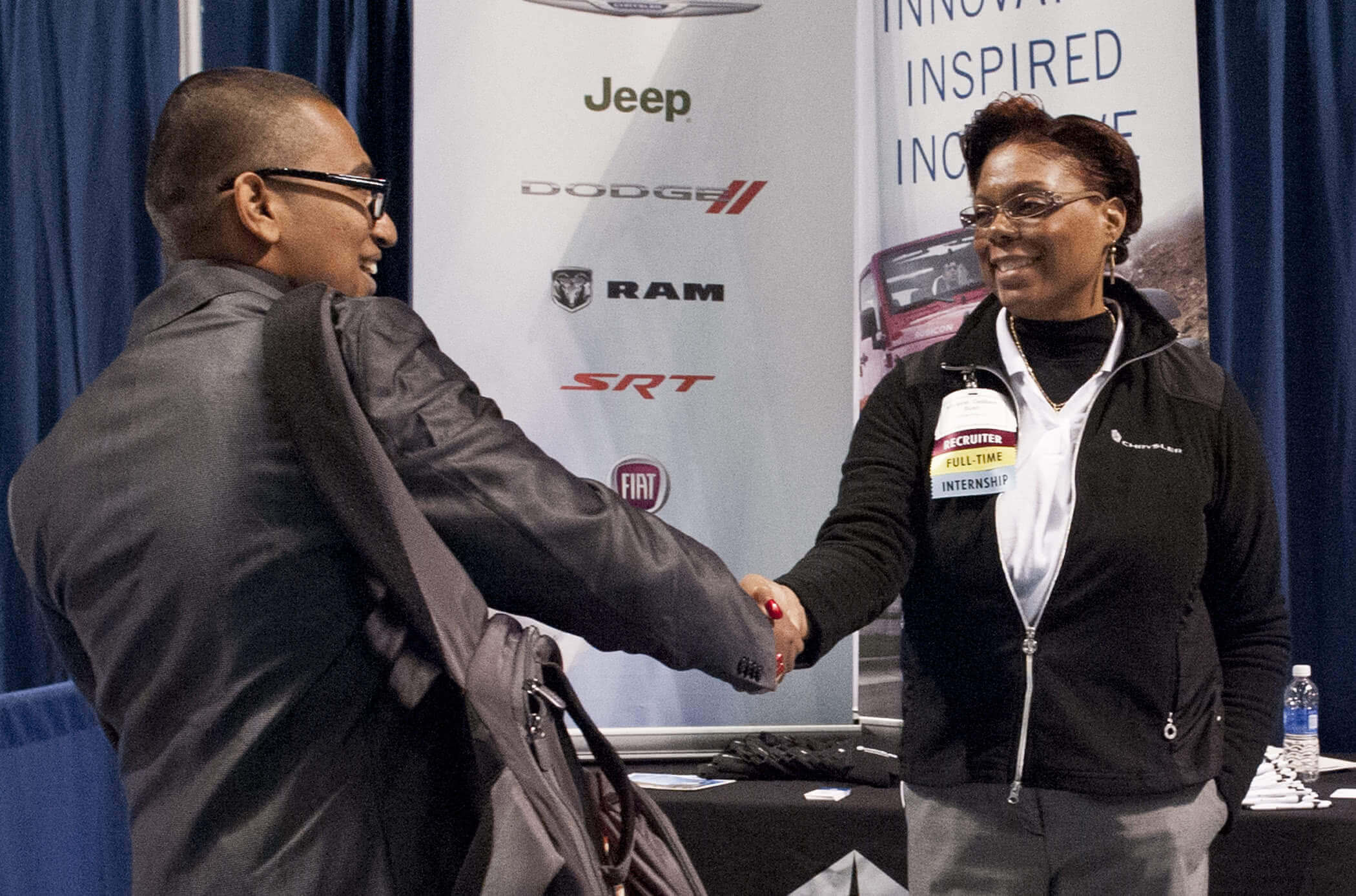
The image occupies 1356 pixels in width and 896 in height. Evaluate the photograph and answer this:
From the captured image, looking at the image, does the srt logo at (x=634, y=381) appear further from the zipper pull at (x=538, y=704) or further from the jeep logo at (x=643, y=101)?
the zipper pull at (x=538, y=704)

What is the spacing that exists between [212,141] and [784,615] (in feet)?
3.08

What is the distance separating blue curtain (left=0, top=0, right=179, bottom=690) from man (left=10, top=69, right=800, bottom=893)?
305cm

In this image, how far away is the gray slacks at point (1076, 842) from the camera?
1.76m

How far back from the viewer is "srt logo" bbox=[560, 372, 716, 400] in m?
3.65

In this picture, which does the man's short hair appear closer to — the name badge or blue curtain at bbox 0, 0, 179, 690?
the name badge

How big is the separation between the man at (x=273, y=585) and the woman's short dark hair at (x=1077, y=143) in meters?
1.17

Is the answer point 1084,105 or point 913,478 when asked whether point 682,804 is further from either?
point 1084,105

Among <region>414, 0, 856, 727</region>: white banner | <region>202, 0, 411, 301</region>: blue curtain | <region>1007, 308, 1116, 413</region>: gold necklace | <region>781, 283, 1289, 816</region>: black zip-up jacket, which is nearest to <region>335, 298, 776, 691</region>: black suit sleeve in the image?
<region>781, 283, 1289, 816</region>: black zip-up jacket

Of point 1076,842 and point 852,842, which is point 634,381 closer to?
point 852,842

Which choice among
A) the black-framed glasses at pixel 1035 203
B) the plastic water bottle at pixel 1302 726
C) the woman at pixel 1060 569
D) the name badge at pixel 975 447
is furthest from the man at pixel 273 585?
the plastic water bottle at pixel 1302 726

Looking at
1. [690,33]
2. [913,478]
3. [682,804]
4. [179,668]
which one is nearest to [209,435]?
[179,668]

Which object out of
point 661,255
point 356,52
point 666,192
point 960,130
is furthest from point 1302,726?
point 356,52

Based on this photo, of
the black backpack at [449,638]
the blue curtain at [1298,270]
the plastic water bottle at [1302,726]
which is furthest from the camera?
the blue curtain at [1298,270]

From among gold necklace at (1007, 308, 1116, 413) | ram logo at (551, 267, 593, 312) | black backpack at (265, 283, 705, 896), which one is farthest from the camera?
ram logo at (551, 267, 593, 312)
